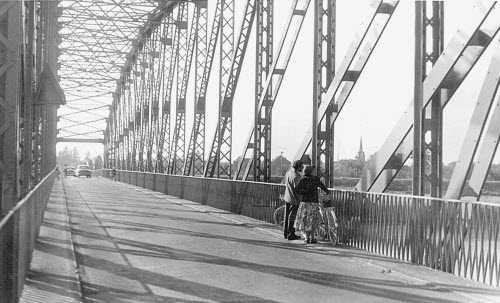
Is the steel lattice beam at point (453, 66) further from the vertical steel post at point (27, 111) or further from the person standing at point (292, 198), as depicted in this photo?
the vertical steel post at point (27, 111)

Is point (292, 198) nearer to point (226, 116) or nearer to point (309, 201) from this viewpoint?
point (309, 201)

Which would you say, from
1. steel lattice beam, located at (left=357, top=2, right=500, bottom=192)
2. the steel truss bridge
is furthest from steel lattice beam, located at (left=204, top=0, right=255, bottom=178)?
steel lattice beam, located at (left=357, top=2, right=500, bottom=192)

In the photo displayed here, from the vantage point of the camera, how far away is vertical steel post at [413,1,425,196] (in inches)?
387

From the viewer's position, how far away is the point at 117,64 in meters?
56.3

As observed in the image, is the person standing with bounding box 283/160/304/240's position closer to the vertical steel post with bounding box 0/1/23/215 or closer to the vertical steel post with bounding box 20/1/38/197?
the vertical steel post with bounding box 20/1/38/197

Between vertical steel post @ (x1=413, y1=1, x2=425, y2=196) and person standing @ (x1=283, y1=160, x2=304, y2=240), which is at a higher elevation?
vertical steel post @ (x1=413, y1=1, x2=425, y2=196)

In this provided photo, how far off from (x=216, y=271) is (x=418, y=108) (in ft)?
12.7

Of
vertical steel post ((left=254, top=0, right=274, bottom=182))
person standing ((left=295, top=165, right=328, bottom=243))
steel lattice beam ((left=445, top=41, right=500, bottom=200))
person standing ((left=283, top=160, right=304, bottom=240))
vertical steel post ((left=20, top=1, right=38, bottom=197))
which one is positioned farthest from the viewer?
vertical steel post ((left=254, top=0, right=274, bottom=182))

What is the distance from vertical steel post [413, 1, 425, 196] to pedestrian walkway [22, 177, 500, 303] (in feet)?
4.19

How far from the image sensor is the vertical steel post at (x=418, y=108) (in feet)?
32.3

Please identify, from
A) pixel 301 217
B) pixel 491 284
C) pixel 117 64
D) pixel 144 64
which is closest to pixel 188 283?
pixel 491 284

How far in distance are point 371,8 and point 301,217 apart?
4.44 m

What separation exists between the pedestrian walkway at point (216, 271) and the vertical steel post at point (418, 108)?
1.28 meters

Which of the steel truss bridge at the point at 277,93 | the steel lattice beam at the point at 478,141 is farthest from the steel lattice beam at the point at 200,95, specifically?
the steel lattice beam at the point at 478,141
